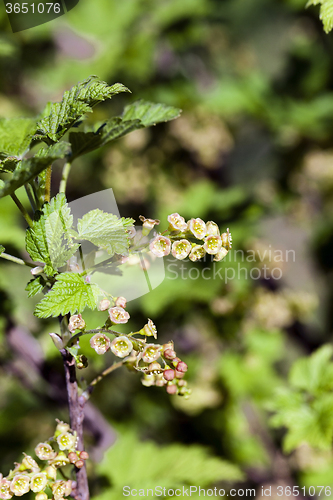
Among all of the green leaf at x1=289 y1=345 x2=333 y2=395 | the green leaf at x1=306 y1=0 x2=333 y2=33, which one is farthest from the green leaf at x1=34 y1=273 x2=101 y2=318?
the green leaf at x1=289 y1=345 x2=333 y2=395

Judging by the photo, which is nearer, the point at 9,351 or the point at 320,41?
the point at 9,351

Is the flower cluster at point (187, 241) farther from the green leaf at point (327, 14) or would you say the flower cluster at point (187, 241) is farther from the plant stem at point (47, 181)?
the green leaf at point (327, 14)

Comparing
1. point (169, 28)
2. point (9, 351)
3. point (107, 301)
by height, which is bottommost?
point (9, 351)

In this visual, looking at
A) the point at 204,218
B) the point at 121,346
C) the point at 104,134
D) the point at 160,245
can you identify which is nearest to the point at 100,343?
the point at 121,346

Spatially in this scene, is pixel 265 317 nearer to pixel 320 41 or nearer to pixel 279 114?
pixel 279 114

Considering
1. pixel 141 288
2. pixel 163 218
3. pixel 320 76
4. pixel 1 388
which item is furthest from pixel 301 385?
pixel 320 76

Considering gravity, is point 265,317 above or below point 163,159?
below

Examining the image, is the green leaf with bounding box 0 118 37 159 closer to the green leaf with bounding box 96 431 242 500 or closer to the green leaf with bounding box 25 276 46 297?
the green leaf with bounding box 25 276 46 297
